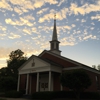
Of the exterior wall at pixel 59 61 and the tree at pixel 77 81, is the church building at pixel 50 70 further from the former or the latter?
the tree at pixel 77 81

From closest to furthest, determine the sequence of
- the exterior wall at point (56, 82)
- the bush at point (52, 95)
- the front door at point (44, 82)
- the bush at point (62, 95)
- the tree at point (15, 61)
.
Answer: the bush at point (52, 95), the bush at point (62, 95), the exterior wall at point (56, 82), the front door at point (44, 82), the tree at point (15, 61)

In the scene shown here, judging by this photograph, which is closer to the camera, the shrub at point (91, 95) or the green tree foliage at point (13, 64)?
the shrub at point (91, 95)

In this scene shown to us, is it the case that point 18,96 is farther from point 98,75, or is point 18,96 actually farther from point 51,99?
point 98,75

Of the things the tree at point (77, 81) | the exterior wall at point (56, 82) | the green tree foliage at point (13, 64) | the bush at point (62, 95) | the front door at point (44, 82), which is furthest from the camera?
the green tree foliage at point (13, 64)

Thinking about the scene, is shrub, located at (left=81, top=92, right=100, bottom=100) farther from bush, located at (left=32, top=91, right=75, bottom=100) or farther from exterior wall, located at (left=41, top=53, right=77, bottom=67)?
exterior wall, located at (left=41, top=53, right=77, bottom=67)

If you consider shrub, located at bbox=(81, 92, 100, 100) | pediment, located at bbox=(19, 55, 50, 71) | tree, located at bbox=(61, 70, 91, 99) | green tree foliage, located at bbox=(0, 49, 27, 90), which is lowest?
shrub, located at bbox=(81, 92, 100, 100)

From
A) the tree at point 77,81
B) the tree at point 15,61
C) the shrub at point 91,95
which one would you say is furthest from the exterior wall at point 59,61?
the tree at point 15,61

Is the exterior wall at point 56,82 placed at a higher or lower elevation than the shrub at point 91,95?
higher

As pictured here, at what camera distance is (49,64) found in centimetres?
2500

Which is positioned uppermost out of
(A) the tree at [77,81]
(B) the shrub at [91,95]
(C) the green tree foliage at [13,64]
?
(C) the green tree foliage at [13,64]

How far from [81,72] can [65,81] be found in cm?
243

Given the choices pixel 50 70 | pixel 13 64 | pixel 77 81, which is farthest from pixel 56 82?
pixel 13 64

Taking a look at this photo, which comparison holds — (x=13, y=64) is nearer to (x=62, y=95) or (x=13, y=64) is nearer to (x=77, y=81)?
(x=62, y=95)

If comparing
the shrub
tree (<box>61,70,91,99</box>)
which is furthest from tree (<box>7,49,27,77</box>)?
tree (<box>61,70,91,99</box>)
